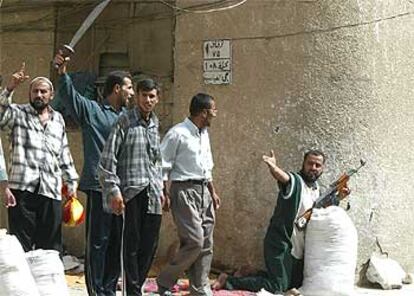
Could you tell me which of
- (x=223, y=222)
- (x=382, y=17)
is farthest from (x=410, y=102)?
(x=223, y=222)

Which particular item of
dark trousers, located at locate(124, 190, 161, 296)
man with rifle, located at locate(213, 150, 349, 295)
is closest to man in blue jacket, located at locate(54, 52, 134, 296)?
dark trousers, located at locate(124, 190, 161, 296)

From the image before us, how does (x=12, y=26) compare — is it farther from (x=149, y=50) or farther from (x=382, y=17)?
(x=382, y=17)

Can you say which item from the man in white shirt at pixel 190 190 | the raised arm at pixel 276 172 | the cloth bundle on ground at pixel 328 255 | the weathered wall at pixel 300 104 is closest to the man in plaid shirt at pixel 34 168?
the man in white shirt at pixel 190 190

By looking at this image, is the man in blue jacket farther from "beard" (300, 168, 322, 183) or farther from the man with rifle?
"beard" (300, 168, 322, 183)

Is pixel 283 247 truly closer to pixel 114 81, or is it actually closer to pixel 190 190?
pixel 190 190

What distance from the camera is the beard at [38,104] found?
6543 millimetres

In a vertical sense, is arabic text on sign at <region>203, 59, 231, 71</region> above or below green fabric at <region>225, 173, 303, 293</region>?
above

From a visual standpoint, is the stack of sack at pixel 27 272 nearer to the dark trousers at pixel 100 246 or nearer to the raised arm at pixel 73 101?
the dark trousers at pixel 100 246

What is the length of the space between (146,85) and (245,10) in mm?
2285

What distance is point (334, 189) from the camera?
25.6ft

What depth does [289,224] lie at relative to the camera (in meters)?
7.76

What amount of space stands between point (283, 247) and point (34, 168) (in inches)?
93.8

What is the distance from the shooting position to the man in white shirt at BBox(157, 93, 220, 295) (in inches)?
283

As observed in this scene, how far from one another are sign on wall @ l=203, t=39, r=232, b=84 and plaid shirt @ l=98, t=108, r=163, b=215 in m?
2.00
